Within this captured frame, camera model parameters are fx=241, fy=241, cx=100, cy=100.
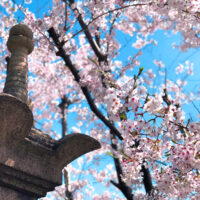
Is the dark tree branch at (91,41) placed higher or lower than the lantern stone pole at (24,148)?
higher

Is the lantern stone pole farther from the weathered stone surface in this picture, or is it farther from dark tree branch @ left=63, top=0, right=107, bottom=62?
dark tree branch @ left=63, top=0, right=107, bottom=62

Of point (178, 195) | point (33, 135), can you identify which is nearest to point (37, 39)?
point (33, 135)

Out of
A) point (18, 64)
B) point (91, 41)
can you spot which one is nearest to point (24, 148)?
point (18, 64)

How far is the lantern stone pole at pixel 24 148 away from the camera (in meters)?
2.79

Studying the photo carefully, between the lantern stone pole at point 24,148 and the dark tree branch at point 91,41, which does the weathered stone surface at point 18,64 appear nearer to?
the lantern stone pole at point 24,148

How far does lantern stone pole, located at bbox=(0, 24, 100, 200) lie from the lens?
279cm

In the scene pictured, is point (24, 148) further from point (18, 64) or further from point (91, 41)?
point (91, 41)

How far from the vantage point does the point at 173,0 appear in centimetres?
481

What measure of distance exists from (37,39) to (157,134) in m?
4.70

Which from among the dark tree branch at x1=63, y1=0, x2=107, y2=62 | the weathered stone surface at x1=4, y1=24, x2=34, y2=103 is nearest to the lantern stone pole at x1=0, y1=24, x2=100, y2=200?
the weathered stone surface at x1=4, y1=24, x2=34, y2=103

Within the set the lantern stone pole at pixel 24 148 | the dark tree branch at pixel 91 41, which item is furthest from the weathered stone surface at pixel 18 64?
the dark tree branch at pixel 91 41

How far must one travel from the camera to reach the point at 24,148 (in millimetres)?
3035

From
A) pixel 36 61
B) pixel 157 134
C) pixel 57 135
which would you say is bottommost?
pixel 157 134

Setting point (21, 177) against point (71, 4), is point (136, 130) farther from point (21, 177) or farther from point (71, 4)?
point (71, 4)
